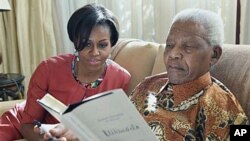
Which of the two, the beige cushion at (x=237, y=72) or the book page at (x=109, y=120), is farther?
the beige cushion at (x=237, y=72)

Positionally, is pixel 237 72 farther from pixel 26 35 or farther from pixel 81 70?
pixel 26 35

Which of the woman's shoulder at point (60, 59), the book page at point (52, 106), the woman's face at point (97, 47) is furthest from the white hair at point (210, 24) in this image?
the woman's shoulder at point (60, 59)

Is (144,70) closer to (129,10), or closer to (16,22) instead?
(129,10)

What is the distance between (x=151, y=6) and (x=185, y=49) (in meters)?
1.21

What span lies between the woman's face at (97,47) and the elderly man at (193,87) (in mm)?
322

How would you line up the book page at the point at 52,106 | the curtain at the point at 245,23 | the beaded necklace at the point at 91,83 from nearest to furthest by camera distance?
the book page at the point at 52,106 → the beaded necklace at the point at 91,83 → the curtain at the point at 245,23

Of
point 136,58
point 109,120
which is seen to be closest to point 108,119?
point 109,120

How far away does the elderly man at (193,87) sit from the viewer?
104cm

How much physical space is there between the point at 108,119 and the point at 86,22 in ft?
2.22

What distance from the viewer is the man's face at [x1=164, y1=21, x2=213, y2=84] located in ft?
3.55

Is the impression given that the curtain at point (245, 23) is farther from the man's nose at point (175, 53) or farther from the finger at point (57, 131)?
the finger at point (57, 131)

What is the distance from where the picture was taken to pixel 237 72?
121 cm

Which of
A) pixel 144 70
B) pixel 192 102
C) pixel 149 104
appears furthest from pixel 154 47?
pixel 192 102

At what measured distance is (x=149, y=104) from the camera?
1.23m
